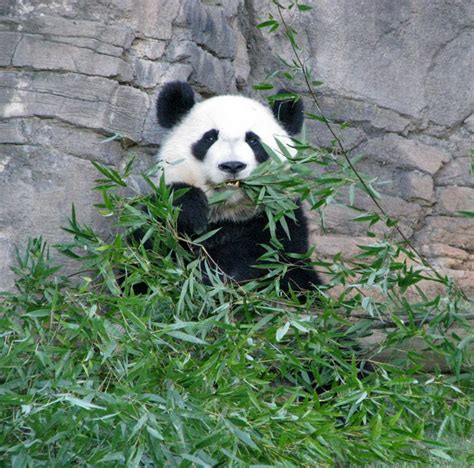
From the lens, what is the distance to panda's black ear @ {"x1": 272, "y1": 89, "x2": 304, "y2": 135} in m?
4.90

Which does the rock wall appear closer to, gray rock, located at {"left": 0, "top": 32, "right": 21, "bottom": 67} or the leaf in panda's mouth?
gray rock, located at {"left": 0, "top": 32, "right": 21, "bottom": 67}

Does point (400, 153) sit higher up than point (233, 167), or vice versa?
point (233, 167)

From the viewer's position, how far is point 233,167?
4297 mm

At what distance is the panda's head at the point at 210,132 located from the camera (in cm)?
455

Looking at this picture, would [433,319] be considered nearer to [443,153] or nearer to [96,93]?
[96,93]

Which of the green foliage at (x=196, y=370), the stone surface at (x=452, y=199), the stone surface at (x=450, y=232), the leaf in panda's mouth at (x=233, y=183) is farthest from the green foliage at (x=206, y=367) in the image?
the stone surface at (x=452, y=199)

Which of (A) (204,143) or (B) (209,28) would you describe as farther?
(B) (209,28)

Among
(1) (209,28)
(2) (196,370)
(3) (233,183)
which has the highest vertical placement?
(1) (209,28)

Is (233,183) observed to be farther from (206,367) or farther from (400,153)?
(400,153)

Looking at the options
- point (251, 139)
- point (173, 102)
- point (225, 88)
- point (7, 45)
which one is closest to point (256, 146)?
point (251, 139)

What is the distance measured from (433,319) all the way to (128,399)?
152cm

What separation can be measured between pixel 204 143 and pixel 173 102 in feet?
0.87

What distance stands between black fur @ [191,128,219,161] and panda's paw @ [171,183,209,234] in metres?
0.43

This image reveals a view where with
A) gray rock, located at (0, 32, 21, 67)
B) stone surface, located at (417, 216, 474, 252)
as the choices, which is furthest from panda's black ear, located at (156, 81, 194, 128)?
stone surface, located at (417, 216, 474, 252)
